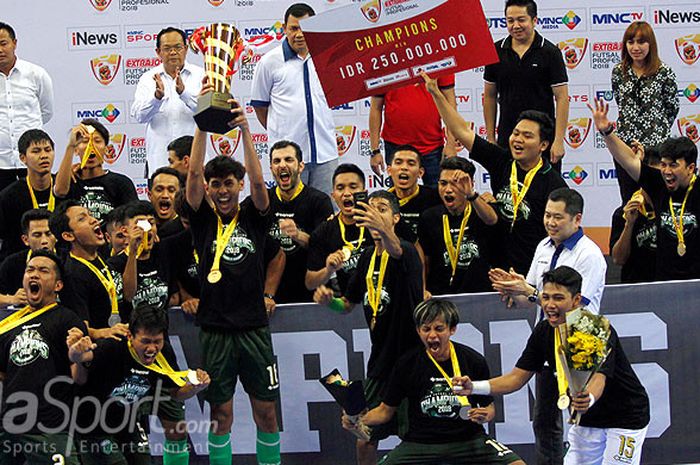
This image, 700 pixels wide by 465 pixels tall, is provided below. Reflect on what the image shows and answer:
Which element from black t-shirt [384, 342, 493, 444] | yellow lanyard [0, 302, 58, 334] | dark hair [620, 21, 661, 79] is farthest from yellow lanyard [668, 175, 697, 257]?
yellow lanyard [0, 302, 58, 334]

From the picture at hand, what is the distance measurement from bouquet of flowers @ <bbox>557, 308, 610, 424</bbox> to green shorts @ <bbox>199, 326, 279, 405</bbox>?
250 centimetres

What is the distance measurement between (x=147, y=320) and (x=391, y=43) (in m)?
3.18

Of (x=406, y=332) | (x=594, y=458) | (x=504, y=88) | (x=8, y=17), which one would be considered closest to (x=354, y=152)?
(x=504, y=88)

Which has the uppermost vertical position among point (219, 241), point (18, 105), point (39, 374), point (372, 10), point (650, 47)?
point (372, 10)

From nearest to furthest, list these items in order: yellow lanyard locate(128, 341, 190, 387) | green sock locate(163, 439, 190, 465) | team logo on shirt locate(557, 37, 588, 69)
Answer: yellow lanyard locate(128, 341, 190, 387) → green sock locate(163, 439, 190, 465) → team logo on shirt locate(557, 37, 588, 69)

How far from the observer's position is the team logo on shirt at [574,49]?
14250mm

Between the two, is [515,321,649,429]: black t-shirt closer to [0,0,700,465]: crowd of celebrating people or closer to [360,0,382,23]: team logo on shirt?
[0,0,700,465]: crowd of celebrating people

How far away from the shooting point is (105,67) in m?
14.7

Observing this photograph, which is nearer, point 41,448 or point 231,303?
point 41,448

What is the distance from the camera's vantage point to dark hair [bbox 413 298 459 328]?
8.87m

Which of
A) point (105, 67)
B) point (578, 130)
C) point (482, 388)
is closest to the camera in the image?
point (482, 388)

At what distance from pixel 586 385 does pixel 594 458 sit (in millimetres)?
665

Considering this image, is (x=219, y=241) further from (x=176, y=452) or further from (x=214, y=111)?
(x=176, y=452)

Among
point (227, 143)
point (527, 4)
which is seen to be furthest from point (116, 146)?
point (527, 4)
